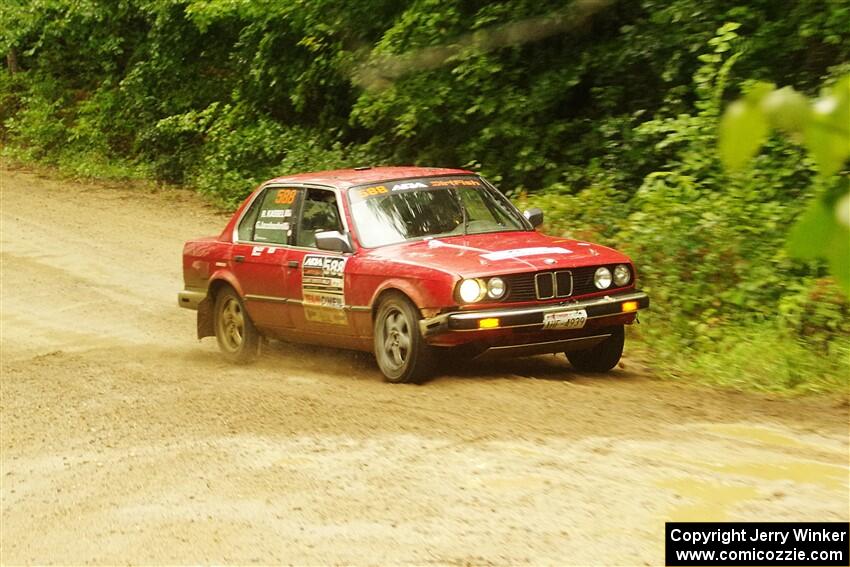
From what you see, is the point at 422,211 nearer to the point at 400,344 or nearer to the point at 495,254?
the point at 495,254

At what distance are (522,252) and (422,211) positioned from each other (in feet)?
3.66

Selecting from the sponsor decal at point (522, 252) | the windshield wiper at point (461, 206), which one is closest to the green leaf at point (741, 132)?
the sponsor decal at point (522, 252)

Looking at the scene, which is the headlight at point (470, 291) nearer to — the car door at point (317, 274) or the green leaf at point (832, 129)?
the car door at point (317, 274)

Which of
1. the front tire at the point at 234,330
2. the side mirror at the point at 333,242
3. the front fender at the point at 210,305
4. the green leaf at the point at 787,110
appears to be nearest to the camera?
the green leaf at the point at 787,110

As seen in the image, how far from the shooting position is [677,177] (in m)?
11.4

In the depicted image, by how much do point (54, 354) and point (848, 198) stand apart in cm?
1148

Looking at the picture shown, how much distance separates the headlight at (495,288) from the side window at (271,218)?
89.3 inches

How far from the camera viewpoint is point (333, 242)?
8875mm

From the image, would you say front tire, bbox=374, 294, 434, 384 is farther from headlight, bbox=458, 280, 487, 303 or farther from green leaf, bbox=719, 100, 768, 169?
green leaf, bbox=719, 100, 768, 169

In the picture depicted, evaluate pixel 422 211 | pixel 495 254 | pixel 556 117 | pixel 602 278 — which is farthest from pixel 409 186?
pixel 556 117

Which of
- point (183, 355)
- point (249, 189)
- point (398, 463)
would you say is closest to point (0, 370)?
point (183, 355)

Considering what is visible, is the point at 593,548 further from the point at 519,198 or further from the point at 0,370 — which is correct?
the point at 519,198

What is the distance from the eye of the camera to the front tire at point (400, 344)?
8.20 meters

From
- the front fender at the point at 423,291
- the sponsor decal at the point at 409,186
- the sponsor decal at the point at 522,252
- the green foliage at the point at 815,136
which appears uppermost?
the green foliage at the point at 815,136
